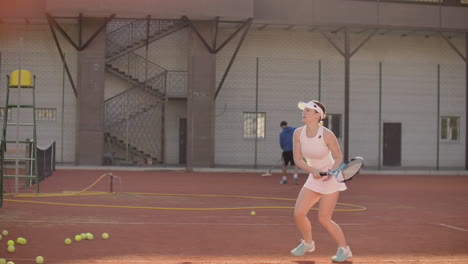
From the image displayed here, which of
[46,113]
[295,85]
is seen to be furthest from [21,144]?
[295,85]

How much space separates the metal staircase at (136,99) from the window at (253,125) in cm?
416

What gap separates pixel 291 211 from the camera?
13039 millimetres

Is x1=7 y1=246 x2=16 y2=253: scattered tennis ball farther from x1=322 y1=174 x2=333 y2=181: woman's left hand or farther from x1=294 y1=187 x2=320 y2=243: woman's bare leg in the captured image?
x1=322 y1=174 x2=333 y2=181: woman's left hand

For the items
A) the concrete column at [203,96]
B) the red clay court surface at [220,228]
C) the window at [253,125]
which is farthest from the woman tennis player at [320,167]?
the window at [253,125]

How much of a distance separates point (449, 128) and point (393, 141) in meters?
3.35

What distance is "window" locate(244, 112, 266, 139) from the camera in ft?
102

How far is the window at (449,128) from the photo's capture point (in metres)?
A: 33.6

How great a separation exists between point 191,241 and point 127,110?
2148 cm

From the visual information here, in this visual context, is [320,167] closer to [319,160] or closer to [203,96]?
[319,160]

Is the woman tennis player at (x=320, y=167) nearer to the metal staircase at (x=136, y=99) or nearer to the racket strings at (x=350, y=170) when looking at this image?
the racket strings at (x=350, y=170)

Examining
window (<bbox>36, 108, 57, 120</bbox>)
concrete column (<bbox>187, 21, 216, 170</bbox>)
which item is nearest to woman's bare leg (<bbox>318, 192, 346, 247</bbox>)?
concrete column (<bbox>187, 21, 216, 170</bbox>)

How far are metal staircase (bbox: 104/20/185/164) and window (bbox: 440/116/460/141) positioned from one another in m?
14.9

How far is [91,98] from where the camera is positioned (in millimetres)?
28766

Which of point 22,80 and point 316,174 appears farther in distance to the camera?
point 22,80
